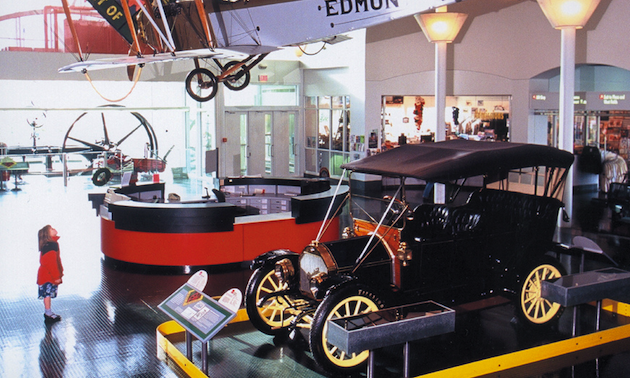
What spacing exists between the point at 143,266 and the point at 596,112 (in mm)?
13836

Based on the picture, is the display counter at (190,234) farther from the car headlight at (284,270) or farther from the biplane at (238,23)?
the car headlight at (284,270)

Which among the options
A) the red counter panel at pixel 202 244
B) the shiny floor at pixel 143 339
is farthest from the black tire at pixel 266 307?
the red counter panel at pixel 202 244

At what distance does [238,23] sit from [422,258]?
233 inches

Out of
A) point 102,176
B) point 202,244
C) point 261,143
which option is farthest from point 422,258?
point 261,143

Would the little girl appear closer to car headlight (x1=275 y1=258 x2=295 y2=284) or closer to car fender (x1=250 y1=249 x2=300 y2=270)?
car fender (x1=250 y1=249 x2=300 y2=270)

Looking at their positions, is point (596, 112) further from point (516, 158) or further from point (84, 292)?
point (84, 292)

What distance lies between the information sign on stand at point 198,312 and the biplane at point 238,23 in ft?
16.3

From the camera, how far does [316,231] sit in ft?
35.2

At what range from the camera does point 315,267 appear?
6426 millimetres

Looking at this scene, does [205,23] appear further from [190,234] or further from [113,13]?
[190,234]

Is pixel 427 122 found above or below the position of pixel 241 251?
above

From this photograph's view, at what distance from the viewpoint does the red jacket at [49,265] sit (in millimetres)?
7531

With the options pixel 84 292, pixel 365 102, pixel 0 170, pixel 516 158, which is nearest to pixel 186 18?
pixel 84 292

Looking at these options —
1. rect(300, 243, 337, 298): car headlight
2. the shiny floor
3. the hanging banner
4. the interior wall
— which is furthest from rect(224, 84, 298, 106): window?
rect(300, 243, 337, 298): car headlight
